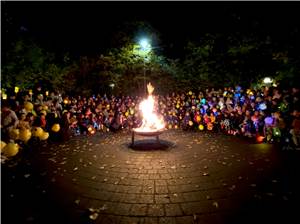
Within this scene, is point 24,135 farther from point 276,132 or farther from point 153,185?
point 276,132

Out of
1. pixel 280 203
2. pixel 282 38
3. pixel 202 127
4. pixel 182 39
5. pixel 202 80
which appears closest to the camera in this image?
pixel 280 203

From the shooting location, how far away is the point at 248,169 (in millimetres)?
7906

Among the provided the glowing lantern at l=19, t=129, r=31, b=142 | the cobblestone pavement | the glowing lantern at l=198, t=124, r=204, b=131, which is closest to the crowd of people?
the glowing lantern at l=198, t=124, r=204, b=131

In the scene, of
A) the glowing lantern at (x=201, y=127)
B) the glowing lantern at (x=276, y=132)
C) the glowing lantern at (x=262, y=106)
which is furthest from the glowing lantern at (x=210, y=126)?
the glowing lantern at (x=276, y=132)

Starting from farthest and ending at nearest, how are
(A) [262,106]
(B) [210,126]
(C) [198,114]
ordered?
(C) [198,114]
(B) [210,126]
(A) [262,106]

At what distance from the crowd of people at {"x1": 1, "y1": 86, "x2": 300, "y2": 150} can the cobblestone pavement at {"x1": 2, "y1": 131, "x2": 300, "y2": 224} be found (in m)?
1.90

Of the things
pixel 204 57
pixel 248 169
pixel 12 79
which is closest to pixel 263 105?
pixel 248 169

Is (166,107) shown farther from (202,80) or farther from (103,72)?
(103,72)

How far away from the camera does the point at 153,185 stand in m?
6.73

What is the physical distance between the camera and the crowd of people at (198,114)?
11883mm

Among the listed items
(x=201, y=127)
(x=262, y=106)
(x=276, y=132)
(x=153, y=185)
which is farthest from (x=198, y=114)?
(x=153, y=185)

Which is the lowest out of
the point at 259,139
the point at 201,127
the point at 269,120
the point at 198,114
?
the point at 259,139

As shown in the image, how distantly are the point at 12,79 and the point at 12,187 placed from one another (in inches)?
424

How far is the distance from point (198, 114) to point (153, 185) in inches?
424
